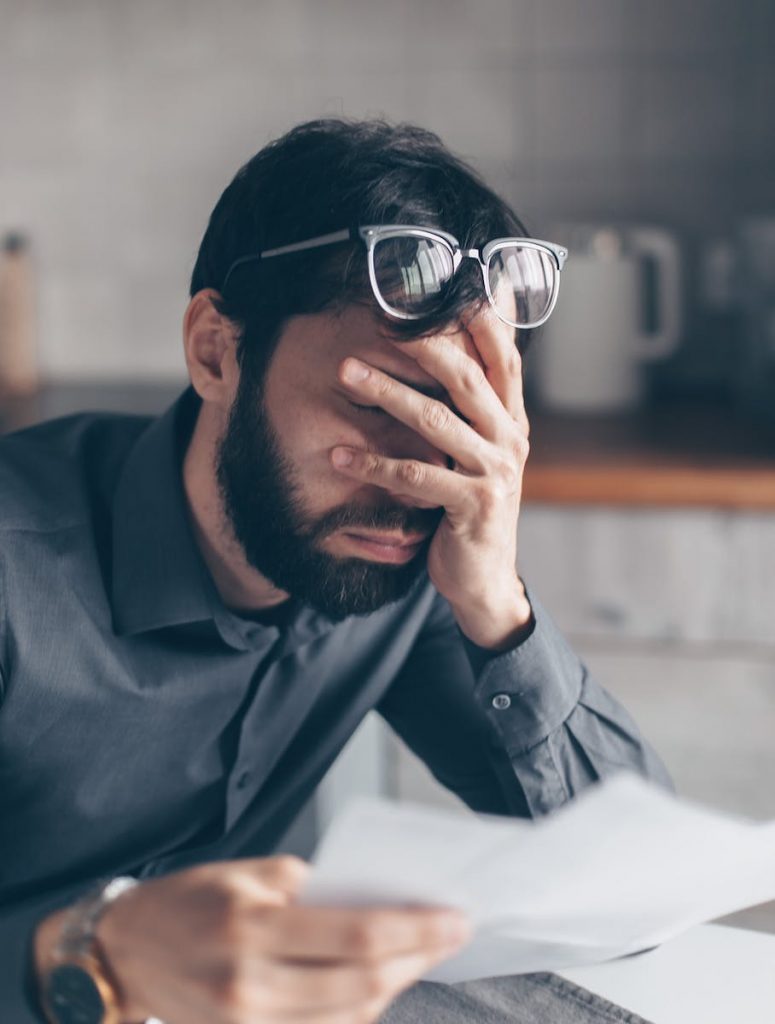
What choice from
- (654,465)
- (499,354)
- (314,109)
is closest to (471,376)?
(499,354)

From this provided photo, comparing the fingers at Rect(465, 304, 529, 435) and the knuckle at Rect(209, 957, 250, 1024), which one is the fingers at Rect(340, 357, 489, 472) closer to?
the fingers at Rect(465, 304, 529, 435)

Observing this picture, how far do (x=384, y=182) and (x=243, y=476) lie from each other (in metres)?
0.24

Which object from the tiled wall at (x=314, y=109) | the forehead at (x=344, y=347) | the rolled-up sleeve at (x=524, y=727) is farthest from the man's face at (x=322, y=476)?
the tiled wall at (x=314, y=109)

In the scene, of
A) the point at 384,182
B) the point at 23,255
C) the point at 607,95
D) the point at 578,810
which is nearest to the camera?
the point at 578,810

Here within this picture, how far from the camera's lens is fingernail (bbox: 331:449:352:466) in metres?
0.91

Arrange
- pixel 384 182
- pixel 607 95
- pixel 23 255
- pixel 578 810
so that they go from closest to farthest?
1. pixel 578 810
2. pixel 384 182
3. pixel 607 95
4. pixel 23 255

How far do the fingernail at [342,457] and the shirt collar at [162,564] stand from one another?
0.15m

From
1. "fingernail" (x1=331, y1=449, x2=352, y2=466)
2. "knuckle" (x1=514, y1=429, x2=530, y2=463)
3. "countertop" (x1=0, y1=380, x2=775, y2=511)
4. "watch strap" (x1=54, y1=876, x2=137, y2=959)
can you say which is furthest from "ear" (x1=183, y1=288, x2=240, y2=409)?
"countertop" (x1=0, y1=380, x2=775, y2=511)

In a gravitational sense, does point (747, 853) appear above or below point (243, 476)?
below

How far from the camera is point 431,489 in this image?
92 centimetres

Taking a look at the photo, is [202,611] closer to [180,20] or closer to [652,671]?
[652,671]

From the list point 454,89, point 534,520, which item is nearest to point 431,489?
point 534,520

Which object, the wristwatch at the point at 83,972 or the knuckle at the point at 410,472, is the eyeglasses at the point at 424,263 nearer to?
the knuckle at the point at 410,472

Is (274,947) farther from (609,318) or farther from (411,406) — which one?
(609,318)
